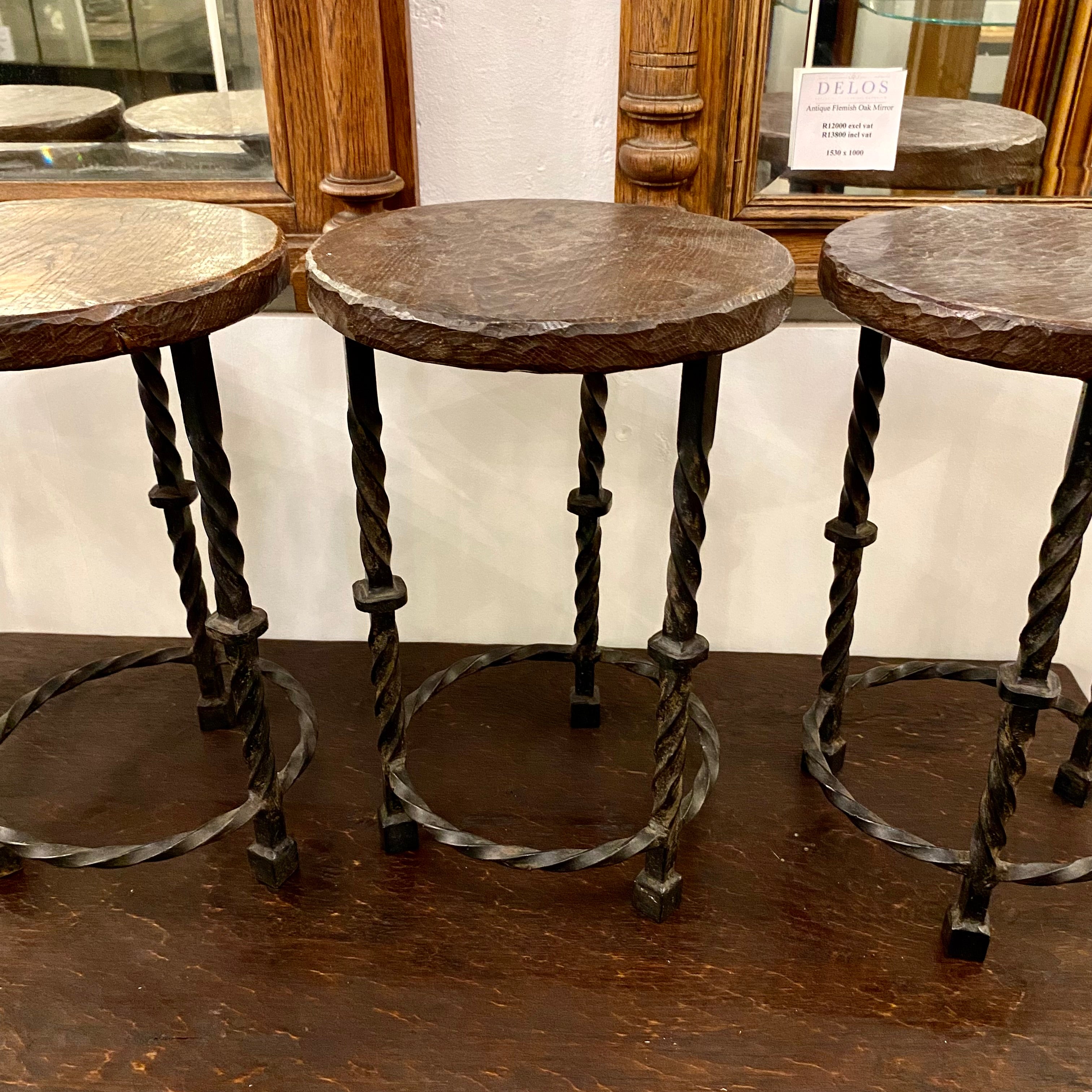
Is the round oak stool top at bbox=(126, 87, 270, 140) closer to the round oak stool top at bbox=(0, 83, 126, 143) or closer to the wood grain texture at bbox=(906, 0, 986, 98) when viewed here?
the round oak stool top at bbox=(0, 83, 126, 143)

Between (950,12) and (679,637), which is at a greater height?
(950,12)

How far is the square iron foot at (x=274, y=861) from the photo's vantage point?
4.75ft

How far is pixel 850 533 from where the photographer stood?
58.2 inches

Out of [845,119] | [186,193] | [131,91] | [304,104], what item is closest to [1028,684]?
[845,119]

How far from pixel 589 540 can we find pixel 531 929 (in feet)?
1.91

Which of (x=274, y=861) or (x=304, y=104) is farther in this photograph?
(x=304, y=104)

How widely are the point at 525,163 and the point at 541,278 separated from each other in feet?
2.20

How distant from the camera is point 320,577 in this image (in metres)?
2.02

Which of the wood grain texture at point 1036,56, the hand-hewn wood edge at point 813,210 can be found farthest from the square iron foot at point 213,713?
the wood grain texture at point 1036,56

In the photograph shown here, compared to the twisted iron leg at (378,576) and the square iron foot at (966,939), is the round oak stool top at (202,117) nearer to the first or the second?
the twisted iron leg at (378,576)

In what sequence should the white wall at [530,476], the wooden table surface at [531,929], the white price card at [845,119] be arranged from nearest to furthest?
the wooden table surface at [531,929], the white price card at [845,119], the white wall at [530,476]

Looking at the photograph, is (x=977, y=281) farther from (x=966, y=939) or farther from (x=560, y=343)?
(x=966, y=939)

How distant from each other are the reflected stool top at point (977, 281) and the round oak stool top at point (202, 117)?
95 cm

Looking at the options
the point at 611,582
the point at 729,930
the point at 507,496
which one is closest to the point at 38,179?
the point at 507,496
